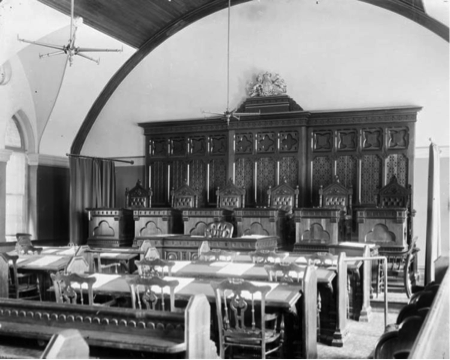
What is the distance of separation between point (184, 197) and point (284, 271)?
7252mm

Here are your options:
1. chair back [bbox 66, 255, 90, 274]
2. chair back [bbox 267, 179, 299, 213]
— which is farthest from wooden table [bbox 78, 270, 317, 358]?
chair back [bbox 267, 179, 299, 213]

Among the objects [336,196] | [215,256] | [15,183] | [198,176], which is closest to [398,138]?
[336,196]

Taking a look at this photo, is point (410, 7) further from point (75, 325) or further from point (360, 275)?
point (75, 325)

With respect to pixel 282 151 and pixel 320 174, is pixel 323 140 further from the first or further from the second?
pixel 282 151

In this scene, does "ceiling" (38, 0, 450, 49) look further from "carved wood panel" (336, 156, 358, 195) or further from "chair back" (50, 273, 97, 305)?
"chair back" (50, 273, 97, 305)

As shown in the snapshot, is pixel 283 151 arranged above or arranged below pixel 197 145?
below

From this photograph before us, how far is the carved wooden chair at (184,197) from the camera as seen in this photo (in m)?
11.7

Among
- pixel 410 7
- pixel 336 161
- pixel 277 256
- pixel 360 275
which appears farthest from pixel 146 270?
pixel 410 7

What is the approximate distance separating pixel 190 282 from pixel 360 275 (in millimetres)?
2650

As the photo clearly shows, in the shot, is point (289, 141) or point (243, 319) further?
point (289, 141)

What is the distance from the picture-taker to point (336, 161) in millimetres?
11164

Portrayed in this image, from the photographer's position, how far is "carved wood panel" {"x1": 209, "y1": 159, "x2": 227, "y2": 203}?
476 inches

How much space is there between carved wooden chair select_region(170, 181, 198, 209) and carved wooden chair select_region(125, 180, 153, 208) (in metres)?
0.60

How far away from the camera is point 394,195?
10352 mm
